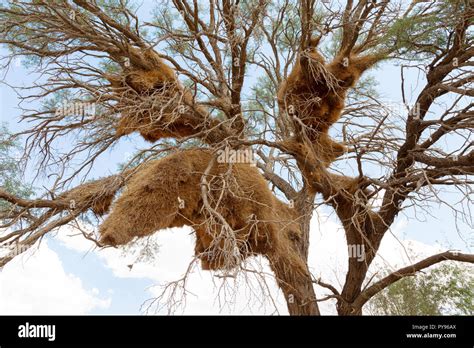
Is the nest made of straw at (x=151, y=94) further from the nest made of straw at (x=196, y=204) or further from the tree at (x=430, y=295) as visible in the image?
the tree at (x=430, y=295)

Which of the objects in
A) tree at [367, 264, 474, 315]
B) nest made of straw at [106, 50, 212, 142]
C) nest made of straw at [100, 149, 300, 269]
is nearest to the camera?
→ nest made of straw at [100, 149, 300, 269]

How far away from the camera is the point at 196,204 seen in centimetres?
636

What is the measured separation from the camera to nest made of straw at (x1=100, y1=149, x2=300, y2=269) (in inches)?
223

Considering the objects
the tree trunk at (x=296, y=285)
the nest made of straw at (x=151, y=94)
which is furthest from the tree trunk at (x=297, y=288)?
the nest made of straw at (x=151, y=94)

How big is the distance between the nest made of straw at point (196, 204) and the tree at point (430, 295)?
4.00 meters

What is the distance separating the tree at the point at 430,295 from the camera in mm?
9922

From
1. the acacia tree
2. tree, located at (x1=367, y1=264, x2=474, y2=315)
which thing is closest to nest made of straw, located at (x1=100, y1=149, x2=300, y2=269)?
the acacia tree

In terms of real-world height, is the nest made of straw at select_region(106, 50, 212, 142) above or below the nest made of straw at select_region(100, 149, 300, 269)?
above

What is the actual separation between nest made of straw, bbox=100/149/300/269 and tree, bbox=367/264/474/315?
13.1 feet

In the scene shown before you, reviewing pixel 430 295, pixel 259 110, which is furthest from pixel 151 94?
pixel 430 295

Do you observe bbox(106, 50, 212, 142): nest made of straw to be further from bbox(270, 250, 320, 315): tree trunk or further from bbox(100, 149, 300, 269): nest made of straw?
bbox(270, 250, 320, 315): tree trunk
